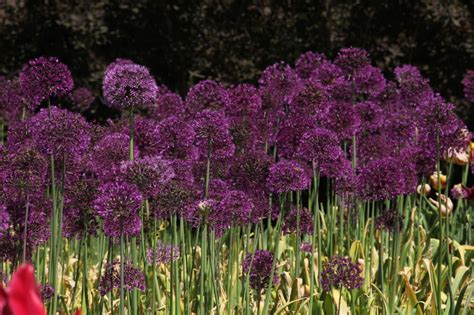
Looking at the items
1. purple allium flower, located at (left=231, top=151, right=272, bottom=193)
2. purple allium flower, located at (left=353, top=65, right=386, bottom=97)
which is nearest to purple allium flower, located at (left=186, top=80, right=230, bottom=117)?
purple allium flower, located at (left=231, top=151, right=272, bottom=193)

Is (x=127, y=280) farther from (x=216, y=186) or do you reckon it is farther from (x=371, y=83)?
(x=371, y=83)

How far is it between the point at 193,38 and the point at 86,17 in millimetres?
1291

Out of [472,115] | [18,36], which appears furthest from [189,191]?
[18,36]

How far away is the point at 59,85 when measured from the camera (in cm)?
346

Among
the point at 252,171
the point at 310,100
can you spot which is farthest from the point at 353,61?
the point at 252,171

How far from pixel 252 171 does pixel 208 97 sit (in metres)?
0.93

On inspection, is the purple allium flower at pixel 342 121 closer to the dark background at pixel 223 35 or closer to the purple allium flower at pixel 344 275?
the purple allium flower at pixel 344 275

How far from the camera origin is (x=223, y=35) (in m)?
9.26

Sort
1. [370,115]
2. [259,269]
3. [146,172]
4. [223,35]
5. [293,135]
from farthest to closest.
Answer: [223,35] < [370,115] < [293,135] < [259,269] < [146,172]

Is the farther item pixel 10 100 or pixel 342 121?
pixel 10 100

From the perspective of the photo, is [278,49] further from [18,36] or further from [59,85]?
[59,85]

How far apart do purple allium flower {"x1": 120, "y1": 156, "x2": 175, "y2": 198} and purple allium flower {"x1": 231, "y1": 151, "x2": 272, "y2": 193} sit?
A: 0.72 meters

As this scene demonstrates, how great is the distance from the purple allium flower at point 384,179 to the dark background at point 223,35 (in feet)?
17.0

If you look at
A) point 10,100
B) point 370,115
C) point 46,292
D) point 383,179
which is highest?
point 10,100
